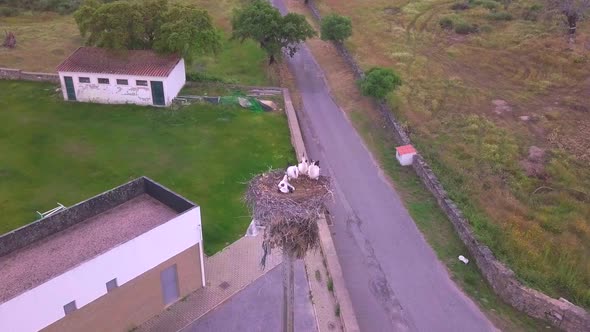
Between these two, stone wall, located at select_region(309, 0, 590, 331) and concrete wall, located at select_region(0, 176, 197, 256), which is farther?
stone wall, located at select_region(309, 0, 590, 331)

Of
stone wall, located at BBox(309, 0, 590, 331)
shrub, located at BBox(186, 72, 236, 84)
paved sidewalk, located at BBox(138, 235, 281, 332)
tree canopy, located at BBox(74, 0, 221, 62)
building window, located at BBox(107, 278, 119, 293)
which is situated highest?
tree canopy, located at BBox(74, 0, 221, 62)

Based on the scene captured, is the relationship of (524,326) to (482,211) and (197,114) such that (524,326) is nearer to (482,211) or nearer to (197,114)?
(482,211)

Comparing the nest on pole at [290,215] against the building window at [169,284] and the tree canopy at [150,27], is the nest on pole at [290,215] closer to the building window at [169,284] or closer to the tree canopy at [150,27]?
the building window at [169,284]

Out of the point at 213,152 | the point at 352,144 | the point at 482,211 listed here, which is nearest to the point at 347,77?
the point at 352,144

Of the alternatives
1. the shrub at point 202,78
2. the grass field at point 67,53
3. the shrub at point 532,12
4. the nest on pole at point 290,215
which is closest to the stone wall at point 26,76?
the grass field at point 67,53

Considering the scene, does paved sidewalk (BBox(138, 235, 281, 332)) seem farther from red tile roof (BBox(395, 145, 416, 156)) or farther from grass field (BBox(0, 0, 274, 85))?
grass field (BBox(0, 0, 274, 85))

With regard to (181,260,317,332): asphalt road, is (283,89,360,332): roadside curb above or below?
above

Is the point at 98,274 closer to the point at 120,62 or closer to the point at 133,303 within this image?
the point at 133,303

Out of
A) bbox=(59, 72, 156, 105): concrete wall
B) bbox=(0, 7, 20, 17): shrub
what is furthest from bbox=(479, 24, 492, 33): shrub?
bbox=(0, 7, 20, 17): shrub
